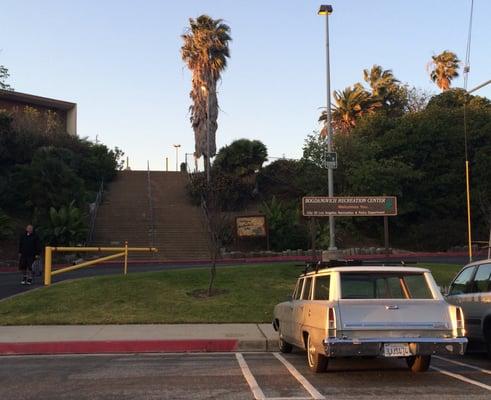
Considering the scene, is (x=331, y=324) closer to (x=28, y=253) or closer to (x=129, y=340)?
(x=129, y=340)

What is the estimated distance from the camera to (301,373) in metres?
8.33

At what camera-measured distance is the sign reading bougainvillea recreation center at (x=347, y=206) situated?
1866cm

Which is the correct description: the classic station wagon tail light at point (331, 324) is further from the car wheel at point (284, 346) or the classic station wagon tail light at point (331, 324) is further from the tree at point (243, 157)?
the tree at point (243, 157)

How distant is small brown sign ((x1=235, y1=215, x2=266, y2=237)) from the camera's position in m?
30.2

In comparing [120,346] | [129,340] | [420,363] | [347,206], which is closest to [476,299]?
[420,363]

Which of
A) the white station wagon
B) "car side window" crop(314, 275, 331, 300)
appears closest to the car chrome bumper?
the white station wagon

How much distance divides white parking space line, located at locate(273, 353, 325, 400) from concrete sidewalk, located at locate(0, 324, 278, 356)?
153 cm

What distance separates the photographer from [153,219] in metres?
33.3

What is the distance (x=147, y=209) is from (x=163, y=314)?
21.3 m

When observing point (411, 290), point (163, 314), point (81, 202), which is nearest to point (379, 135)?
point (81, 202)

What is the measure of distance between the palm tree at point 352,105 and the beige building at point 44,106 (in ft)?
78.2

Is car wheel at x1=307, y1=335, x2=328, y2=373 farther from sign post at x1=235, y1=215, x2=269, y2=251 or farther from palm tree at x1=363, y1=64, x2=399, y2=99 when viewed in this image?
palm tree at x1=363, y1=64, x2=399, y2=99

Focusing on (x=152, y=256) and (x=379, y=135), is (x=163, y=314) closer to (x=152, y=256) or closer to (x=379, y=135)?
(x=152, y=256)

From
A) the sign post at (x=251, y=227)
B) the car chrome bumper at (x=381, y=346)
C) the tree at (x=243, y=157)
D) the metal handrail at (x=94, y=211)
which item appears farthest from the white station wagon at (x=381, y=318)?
the tree at (x=243, y=157)
